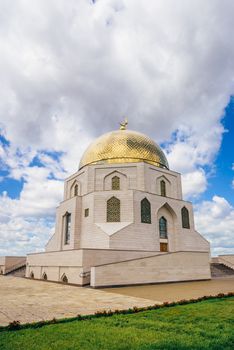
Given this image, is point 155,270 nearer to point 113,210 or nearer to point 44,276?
point 113,210

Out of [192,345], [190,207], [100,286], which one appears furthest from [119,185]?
[192,345]

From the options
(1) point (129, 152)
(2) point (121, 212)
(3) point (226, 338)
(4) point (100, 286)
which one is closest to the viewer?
(3) point (226, 338)

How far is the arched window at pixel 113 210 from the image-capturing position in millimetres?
20531

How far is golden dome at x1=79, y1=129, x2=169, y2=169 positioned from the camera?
78.9ft

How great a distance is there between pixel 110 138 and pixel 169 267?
13808mm

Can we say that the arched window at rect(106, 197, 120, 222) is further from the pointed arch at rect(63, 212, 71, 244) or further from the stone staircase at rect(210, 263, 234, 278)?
the stone staircase at rect(210, 263, 234, 278)

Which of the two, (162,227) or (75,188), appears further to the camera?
(75,188)

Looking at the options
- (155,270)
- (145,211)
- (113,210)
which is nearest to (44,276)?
(113,210)

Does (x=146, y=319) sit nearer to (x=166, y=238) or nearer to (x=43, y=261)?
(x=43, y=261)

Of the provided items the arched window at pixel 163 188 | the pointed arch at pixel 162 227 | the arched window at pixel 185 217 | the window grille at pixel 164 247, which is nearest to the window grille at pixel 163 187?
the arched window at pixel 163 188

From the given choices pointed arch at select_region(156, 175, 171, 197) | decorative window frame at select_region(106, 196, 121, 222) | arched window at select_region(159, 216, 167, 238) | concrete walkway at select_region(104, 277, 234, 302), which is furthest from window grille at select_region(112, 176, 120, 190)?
concrete walkway at select_region(104, 277, 234, 302)

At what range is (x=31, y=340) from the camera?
12.6ft

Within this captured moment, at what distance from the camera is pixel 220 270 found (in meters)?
22.0

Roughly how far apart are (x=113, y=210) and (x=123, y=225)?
1.63 m
